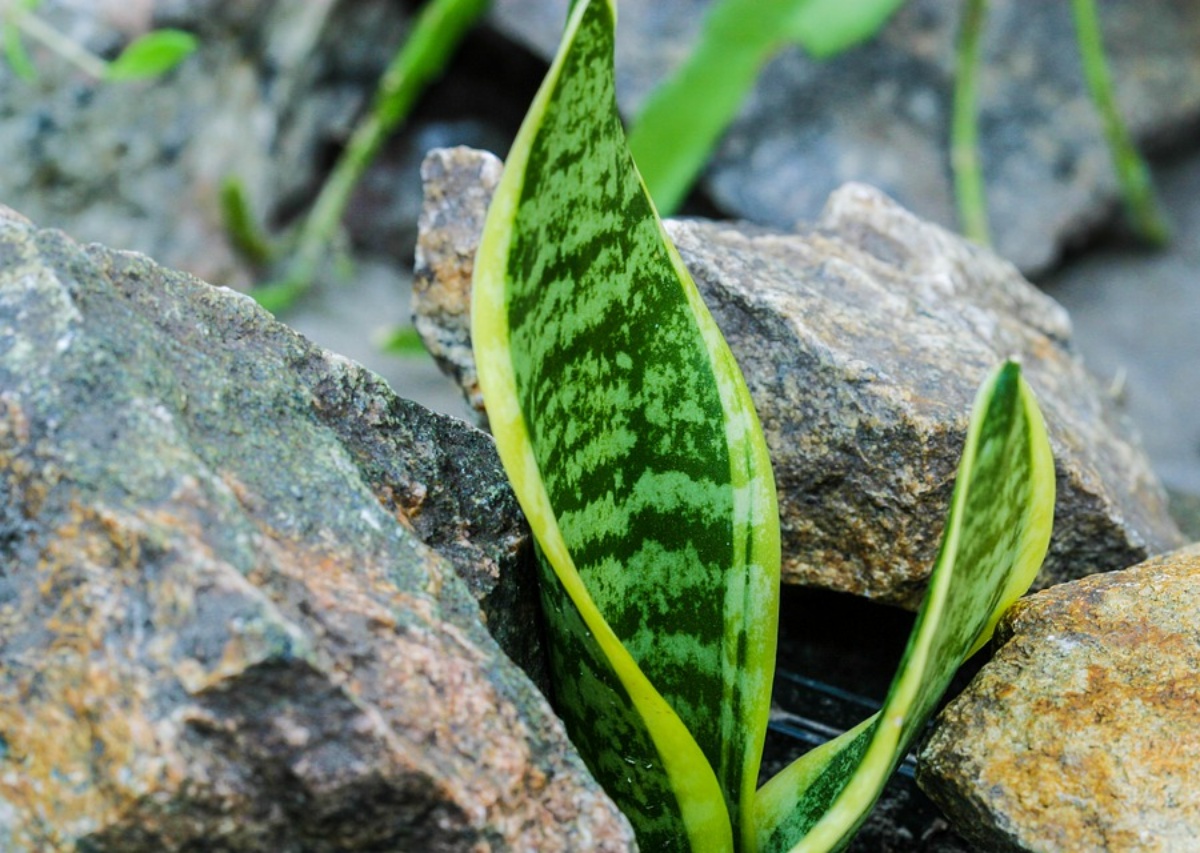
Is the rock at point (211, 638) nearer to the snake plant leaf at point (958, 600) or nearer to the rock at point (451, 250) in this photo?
the snake plant leaf at point (958, 600)

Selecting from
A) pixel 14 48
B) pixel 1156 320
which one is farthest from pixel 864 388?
pixel 1156 320

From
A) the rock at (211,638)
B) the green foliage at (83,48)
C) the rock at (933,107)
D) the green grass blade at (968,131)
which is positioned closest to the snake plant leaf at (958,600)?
the rock at (211,638)

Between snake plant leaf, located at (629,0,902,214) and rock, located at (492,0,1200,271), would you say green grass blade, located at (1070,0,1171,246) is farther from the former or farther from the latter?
snake plant leaf, located at (629,0,902,214)

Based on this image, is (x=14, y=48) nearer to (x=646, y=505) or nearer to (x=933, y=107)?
(x=646, y=505)

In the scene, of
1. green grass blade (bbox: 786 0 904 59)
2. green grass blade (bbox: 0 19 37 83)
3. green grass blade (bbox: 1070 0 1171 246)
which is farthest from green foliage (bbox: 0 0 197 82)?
green grass blade (bbox: 1070 0 1171 246)

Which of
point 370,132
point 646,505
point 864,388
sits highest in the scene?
point 864,388

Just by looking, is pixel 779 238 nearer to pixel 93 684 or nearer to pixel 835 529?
pixel 835 529

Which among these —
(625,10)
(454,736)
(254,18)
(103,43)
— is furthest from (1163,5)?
(454,736)
